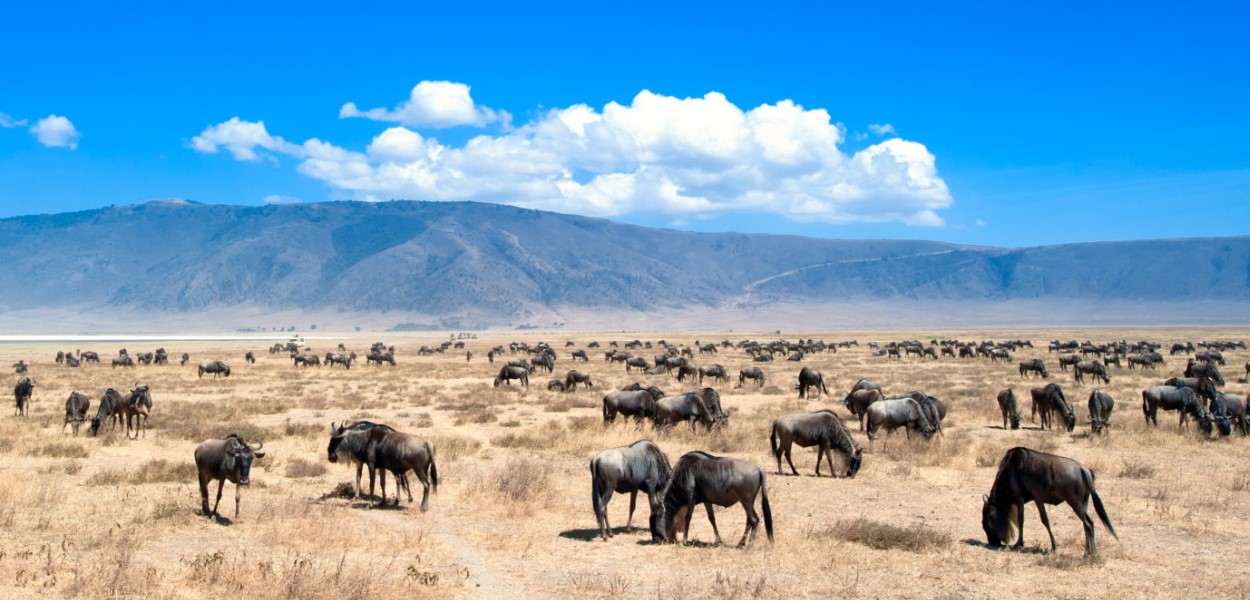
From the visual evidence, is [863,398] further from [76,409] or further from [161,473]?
[76,409]

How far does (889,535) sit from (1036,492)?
1.98m

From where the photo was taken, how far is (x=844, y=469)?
17.4 meters

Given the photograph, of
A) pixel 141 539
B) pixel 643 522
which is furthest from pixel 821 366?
pixel 141 539

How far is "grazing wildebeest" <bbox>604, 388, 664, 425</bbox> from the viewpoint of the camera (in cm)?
2339

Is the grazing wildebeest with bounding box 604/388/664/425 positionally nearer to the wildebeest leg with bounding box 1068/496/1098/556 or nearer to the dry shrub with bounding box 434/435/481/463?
the dry shrub with bounding box 434/435/481/463

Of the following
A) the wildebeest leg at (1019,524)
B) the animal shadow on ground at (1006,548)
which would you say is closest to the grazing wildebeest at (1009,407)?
the animal shadow on ground at (1006,548)

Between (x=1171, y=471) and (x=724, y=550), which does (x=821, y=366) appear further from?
(x=724, y=550)

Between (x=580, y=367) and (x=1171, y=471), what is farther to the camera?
(x=580, y=367)

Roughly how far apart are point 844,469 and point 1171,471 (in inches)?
266

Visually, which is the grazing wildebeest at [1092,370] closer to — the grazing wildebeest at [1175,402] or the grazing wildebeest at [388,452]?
the grazing wildebeest at [1175,402]

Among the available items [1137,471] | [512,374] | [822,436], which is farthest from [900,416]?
[512,374]

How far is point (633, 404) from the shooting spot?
23.5m

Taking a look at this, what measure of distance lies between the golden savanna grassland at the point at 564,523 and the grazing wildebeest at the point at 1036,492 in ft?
1.40

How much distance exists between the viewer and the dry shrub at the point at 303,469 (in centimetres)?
1741
